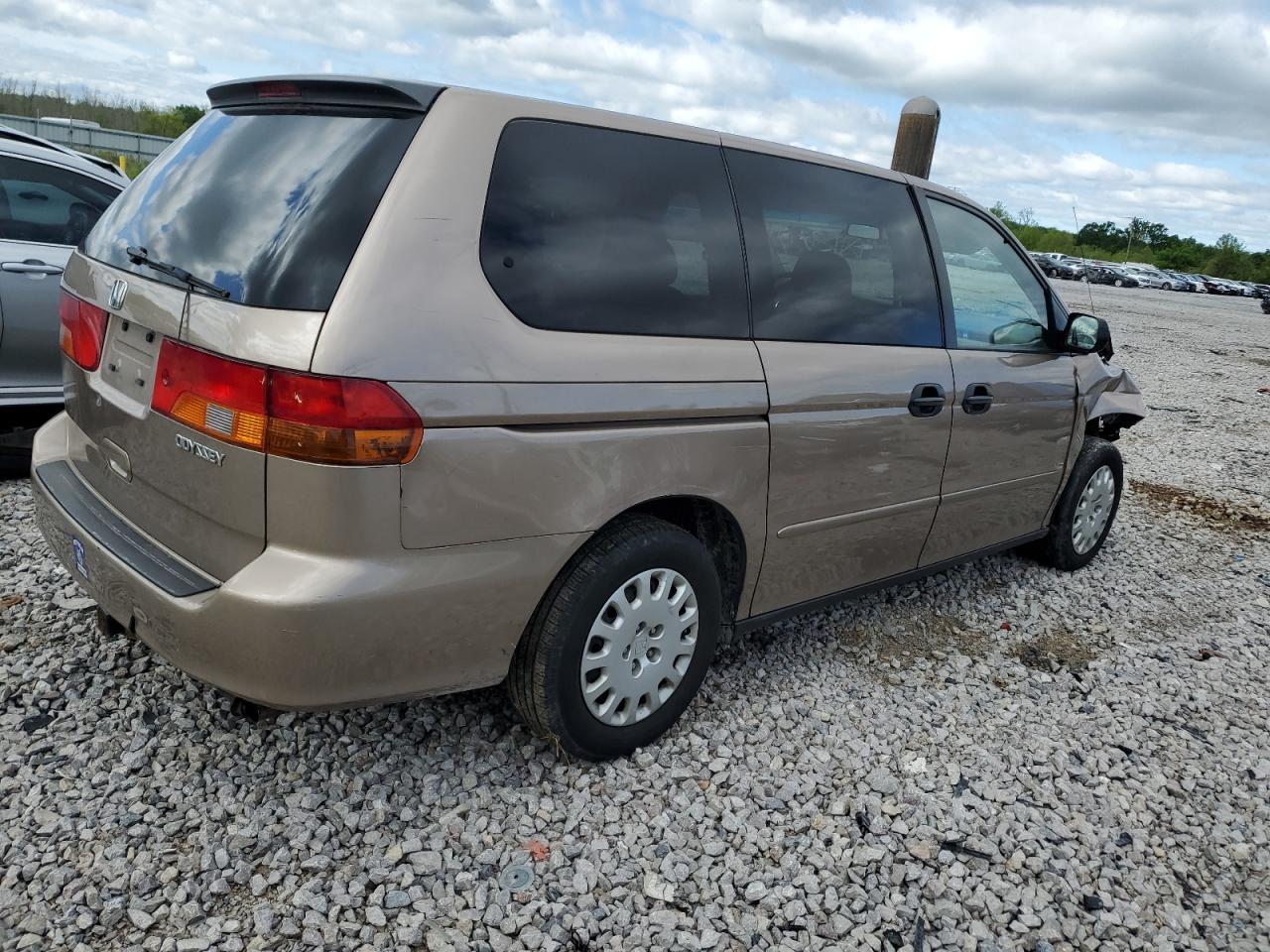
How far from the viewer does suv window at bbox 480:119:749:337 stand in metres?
2.40

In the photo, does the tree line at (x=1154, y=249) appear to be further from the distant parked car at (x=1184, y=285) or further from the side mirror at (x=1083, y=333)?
the side mirror at (x=1083, y=333)

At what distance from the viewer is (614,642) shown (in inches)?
107

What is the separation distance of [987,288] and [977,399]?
0.60 meters

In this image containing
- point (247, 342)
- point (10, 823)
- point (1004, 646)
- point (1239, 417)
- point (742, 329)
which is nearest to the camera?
point (247, 342)

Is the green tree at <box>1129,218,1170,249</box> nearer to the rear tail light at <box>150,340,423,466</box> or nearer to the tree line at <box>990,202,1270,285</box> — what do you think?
the tree line at <box>990,202,1270,285</box>

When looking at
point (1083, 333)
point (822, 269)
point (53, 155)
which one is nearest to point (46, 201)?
point (53, 155)

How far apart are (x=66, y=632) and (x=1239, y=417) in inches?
448

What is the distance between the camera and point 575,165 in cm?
258

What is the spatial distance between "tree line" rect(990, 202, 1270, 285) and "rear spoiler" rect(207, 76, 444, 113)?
2822 inches

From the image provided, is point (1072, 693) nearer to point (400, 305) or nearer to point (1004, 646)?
point (1004, 646)

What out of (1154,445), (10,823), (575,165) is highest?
(575,165)

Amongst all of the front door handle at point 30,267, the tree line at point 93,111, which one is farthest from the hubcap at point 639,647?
the tree line at point 93,111

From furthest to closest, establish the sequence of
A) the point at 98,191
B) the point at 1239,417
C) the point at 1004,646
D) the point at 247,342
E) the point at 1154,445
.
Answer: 1. the point at 1239,417
2. the point at 1154,445
3. the point at 98,191
4. the point at 1004,646
5. the point at 247,342

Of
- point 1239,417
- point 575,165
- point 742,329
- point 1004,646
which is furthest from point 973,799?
point 1239,417
